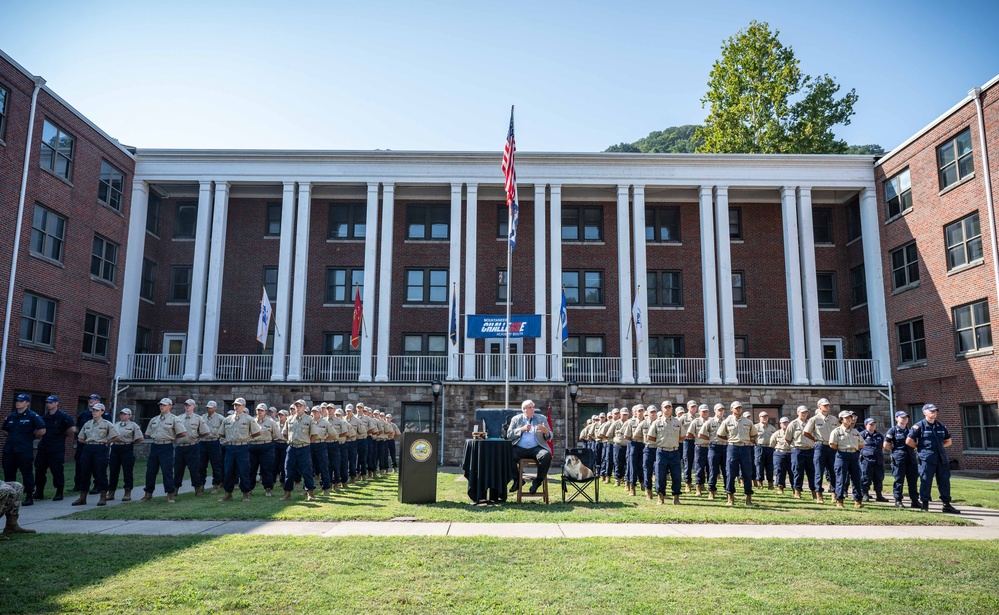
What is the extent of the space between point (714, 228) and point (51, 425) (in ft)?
93.1

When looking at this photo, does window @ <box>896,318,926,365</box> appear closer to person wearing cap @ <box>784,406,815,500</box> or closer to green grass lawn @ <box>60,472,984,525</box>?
green grass lawn @ <box>60,472,984,525</box>

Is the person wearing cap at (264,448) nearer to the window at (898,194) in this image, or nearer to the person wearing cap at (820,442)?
the person wearing cap at (820,442)

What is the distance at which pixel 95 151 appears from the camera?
28.7m

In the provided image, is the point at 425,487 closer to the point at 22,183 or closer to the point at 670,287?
the point at 22,183

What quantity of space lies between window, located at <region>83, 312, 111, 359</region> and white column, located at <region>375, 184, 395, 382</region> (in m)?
11.3

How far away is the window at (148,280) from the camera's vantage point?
33.4 meters

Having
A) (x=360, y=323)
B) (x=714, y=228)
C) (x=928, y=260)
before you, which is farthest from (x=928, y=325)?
(x=360, y=323)

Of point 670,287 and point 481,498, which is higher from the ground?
point 670,287

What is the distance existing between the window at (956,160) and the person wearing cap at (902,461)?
634 inches

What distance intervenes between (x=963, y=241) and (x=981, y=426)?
687 cm

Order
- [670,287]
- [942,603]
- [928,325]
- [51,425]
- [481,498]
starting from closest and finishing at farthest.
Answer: [942,603] → [481,498] → [51,425] → [928,325] → [670,287]

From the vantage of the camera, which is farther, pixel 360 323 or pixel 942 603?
pixel 360 323

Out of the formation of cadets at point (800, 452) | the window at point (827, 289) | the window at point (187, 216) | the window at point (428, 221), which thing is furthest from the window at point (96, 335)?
the window at point (827, 289)

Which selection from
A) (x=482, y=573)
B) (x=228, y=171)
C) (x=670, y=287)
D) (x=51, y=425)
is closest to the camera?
(x=482, y=573)
